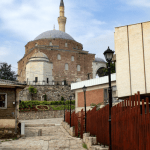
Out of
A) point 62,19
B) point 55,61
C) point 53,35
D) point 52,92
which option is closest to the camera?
point 52,92

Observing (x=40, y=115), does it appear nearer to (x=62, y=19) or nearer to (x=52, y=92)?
(x=52, y=92)

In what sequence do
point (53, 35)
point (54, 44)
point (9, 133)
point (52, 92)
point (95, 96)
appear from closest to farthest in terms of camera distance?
point (9, 133)
point (95, 96)
point (52, 92)
point (54, 44)
point (53, 35)

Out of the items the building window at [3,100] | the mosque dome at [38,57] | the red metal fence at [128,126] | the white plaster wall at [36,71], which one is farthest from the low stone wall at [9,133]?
the mosque dome at [38,57]

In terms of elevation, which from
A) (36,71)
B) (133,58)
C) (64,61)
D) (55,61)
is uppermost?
(64,61)

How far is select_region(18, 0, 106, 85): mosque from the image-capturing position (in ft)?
146

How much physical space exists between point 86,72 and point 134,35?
A: 131 ft

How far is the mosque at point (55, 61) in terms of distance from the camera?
44.5 m

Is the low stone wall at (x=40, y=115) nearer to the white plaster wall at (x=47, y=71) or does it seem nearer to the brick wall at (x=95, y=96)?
the brick wall at (x=95, y=96)

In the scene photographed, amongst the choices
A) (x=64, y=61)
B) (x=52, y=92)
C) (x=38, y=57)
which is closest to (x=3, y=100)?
(x=52, y=92)

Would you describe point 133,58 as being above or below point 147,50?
below

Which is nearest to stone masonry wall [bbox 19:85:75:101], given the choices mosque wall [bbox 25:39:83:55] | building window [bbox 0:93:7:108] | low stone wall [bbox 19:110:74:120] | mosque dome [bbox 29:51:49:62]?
mosque dome [bbox 29:51:49:62]

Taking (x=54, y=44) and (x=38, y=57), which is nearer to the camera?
(x=38, y=57)

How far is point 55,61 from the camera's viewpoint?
4838cm

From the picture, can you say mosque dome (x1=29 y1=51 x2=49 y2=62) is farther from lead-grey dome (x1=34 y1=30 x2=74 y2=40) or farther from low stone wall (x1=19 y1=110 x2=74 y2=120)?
low stone wall (x1=19 y1=110 x2=74 y2=120)
